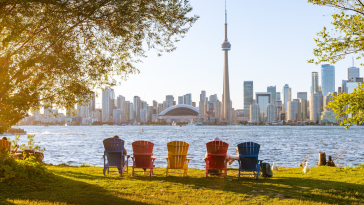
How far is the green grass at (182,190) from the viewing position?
6.39 m

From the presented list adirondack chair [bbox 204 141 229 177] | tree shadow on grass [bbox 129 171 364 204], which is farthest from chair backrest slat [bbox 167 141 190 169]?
adirondack chair [bbox 204 141 229 177]

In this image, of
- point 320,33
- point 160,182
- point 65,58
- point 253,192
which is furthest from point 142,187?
point 320,33

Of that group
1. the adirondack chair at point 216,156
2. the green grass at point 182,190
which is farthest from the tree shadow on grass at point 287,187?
the adirondack chair at point 216,156

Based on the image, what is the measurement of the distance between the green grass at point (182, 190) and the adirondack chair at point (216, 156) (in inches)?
11.7

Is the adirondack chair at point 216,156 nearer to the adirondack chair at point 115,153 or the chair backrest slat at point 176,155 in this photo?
the chair backrest slat at point 176,155

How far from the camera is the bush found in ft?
24.8

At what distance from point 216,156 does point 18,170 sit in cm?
524

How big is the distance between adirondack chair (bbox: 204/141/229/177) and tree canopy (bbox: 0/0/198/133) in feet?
10.1

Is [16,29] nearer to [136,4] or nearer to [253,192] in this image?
[136,4]

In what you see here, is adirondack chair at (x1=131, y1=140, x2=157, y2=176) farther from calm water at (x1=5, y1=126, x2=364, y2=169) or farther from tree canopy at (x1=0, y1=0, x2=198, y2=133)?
calm water at (x1=5, y1=126, x2=364, y2=169)

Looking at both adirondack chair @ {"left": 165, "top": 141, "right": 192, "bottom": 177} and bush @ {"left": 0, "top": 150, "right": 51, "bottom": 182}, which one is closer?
bush @ {"left": 0, "top": 150, "right": 51, "bottom": 182}

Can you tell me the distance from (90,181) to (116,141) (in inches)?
55.9

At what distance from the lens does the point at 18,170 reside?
7879mm

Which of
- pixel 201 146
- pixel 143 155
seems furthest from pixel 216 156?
pixel 201 146
